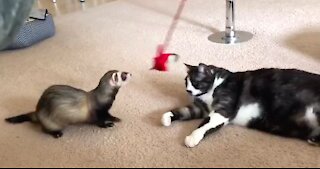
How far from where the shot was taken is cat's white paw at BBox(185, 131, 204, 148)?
1.26 meters

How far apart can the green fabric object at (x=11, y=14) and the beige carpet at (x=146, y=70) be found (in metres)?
0.41

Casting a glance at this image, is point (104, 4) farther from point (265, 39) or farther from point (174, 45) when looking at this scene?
point (265, 39)

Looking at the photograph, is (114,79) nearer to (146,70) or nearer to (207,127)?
(207,127)

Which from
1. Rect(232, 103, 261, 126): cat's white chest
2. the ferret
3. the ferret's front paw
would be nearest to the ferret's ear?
the ferret

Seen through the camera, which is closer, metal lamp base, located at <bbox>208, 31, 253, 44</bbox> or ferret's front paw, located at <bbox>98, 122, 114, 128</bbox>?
ferret's front paw, located at <bbox>98, 122, 114, 128</bbox>

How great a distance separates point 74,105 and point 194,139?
393mm

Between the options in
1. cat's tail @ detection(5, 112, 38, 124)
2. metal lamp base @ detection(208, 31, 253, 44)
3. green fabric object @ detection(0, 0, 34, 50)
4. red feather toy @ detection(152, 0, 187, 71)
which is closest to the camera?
green fabric object @ detection(0, 0, 34, 50)

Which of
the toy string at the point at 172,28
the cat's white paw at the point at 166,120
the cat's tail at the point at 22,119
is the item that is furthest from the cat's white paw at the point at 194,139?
the toy string at the point at 172,28

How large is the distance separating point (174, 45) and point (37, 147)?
1010 mm

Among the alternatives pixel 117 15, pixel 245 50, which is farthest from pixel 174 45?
pixel 117 15

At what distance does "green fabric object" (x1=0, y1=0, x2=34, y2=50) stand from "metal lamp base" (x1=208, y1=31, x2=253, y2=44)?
4.12ft

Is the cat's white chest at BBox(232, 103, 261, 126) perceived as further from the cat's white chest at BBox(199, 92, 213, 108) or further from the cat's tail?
the cat's tail

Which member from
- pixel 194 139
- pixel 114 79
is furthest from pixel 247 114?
pixel 114 79

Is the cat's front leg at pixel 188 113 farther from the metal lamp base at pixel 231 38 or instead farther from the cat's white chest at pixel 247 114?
the metal lamp base at pixel 231 38
